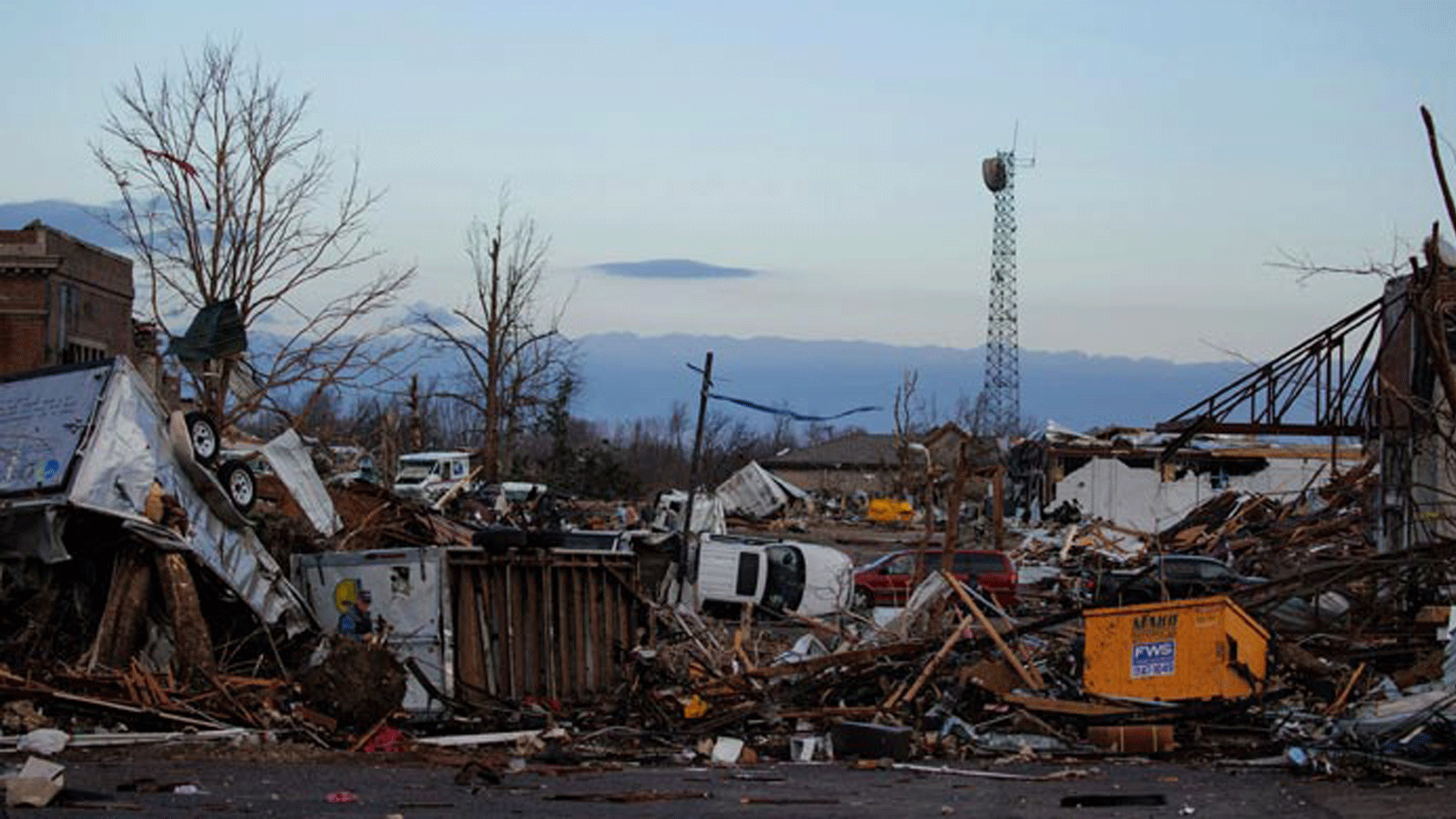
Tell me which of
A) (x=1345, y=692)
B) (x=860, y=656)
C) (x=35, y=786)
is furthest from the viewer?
(x=860, y=656)

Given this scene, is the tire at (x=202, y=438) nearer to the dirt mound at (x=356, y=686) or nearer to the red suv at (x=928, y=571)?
the dirt mound at (x=356, y=686)

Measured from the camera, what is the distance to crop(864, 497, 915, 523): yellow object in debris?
228 feet

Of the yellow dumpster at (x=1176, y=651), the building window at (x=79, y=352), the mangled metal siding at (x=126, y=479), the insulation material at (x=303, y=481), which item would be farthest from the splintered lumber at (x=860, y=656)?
the building window at (x=79, y=352)

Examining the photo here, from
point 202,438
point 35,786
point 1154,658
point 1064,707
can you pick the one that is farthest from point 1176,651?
point 202,438

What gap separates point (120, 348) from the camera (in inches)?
1688

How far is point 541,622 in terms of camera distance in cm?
1847

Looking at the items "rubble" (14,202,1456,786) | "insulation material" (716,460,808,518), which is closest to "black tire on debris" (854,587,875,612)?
"rubble" (14,202,1456,786)

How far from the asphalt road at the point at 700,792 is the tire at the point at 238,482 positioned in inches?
180

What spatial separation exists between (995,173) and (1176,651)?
66778mm

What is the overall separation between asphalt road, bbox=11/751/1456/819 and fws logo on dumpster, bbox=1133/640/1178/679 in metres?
1.30

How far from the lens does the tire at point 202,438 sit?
17.9 m

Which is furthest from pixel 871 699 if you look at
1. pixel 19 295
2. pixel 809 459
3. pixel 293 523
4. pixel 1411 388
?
pixel 809 459

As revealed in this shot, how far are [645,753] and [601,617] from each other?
3.74 m

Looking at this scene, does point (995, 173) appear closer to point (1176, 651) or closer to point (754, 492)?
point (754, 492)
